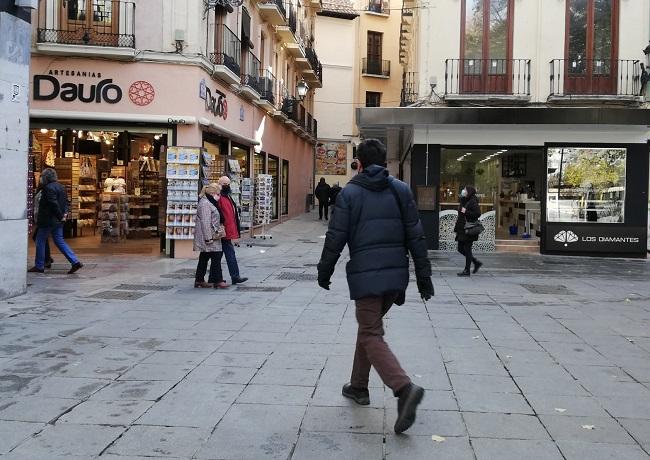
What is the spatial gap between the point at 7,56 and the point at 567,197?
13332 millimetres

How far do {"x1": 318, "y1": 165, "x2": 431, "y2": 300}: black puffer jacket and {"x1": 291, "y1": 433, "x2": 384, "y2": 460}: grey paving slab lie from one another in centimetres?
91

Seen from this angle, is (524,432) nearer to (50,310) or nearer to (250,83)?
(50,310)

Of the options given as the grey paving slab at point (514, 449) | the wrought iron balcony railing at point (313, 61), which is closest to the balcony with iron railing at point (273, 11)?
the wrought iron balcony railing at point (313, 61)

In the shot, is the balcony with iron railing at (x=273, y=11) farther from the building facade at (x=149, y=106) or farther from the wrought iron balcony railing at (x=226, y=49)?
the wrought iron balcony railing at (x=226, y=49)

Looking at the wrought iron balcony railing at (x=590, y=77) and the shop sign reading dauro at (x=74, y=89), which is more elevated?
the wrought iron balcony railing at (x=590, y=77)

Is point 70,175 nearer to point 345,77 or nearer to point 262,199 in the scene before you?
point 262,199

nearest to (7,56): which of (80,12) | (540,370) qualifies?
(80,12)

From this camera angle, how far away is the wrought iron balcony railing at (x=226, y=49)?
16750mm

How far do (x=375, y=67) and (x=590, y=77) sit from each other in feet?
82.4

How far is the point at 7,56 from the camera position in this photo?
8.91m

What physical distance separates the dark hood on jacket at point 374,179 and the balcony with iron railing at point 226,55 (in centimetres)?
1232

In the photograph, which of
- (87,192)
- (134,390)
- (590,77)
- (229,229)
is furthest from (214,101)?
(134,390)

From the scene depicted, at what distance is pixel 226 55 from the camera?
17125mm

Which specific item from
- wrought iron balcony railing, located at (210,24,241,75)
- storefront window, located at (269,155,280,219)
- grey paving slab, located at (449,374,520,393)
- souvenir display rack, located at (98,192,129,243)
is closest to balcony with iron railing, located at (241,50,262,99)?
wrought iron balcony railing, located at (210,24,241,75)
